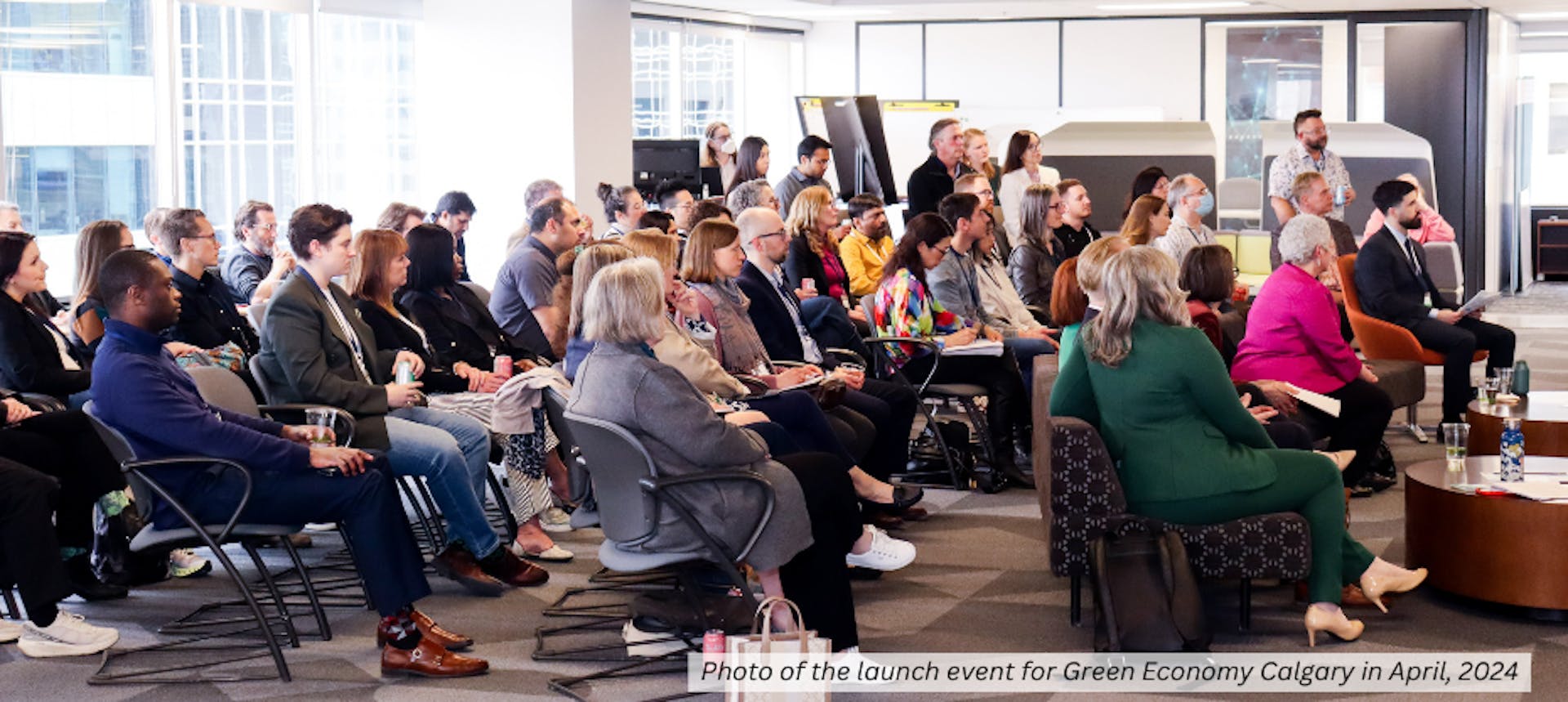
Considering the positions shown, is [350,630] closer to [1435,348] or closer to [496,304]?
[496,304]

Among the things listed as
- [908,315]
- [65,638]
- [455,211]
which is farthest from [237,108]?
[65,638]

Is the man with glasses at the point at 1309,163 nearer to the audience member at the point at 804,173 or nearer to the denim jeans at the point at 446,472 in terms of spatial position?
the audience member at the point at 804,173

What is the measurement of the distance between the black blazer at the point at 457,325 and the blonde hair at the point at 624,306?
6.62ft

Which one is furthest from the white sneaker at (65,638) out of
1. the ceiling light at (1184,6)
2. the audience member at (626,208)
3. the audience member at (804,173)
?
the ceiling light at (1184,6)

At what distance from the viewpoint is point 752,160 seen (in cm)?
1088

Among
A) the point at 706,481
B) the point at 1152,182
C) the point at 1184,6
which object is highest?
the point at 1184,6

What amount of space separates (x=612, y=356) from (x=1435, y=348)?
575 cm

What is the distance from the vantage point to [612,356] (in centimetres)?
443

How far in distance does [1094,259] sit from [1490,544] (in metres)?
1.56

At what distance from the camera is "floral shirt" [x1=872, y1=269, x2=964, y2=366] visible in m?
7.42

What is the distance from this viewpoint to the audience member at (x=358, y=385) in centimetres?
538

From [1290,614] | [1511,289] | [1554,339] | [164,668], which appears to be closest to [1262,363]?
[1290,614]

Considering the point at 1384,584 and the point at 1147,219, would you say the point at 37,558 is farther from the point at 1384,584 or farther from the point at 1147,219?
the point at 1147,219

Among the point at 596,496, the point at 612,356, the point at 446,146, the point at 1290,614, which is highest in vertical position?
the point at 446,146
